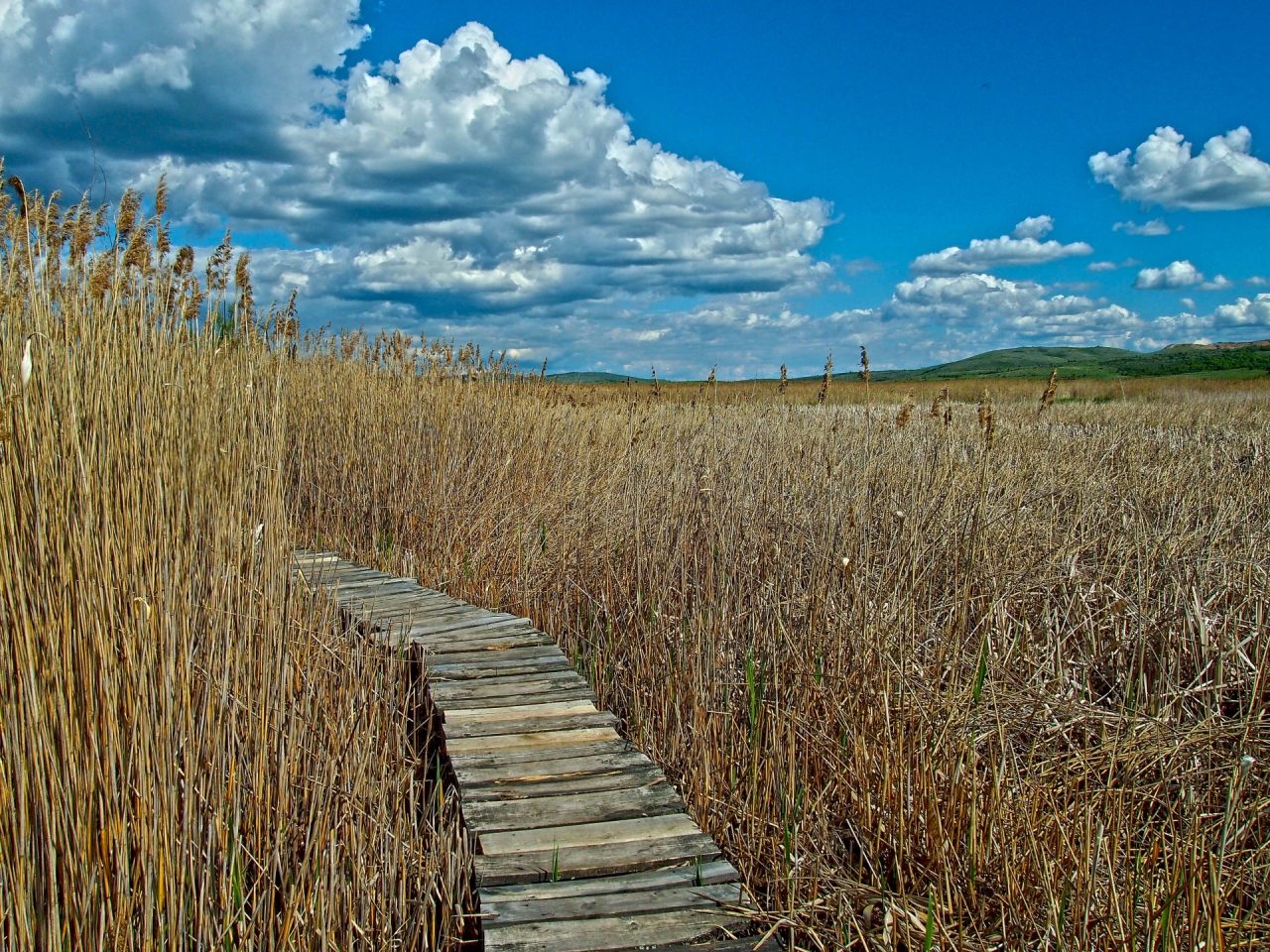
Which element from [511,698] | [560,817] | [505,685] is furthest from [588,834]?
[505,685]

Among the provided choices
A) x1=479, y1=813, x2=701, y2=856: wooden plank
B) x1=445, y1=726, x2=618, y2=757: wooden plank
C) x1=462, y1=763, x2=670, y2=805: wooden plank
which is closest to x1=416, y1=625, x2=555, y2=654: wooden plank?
x1=445, y1=726, x2=618, y2=757: wooden plank

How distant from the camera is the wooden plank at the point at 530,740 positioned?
110 inches

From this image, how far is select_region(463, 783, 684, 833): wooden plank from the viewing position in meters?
2.41

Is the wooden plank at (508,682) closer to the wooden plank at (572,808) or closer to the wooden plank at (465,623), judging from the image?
the wooden plank at (465,623)

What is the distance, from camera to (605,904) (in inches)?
80.8

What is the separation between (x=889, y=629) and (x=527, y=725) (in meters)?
1.43

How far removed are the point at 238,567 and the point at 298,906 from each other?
95cm

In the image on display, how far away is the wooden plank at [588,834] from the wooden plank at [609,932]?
0.30 m

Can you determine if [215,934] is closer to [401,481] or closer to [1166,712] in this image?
[1166,712]

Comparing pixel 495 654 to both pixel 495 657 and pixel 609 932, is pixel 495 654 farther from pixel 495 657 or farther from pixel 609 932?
pixel 609 932

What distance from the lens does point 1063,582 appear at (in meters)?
4.12

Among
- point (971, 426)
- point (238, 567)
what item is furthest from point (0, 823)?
point (971, 426)

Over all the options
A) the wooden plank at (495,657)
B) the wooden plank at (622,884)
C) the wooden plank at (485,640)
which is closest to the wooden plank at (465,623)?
the wooden plank at (485,640)

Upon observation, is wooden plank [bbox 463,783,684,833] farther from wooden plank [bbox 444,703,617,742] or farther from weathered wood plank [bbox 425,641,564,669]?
weathered wood plank [bbox 425,641,564,669]
